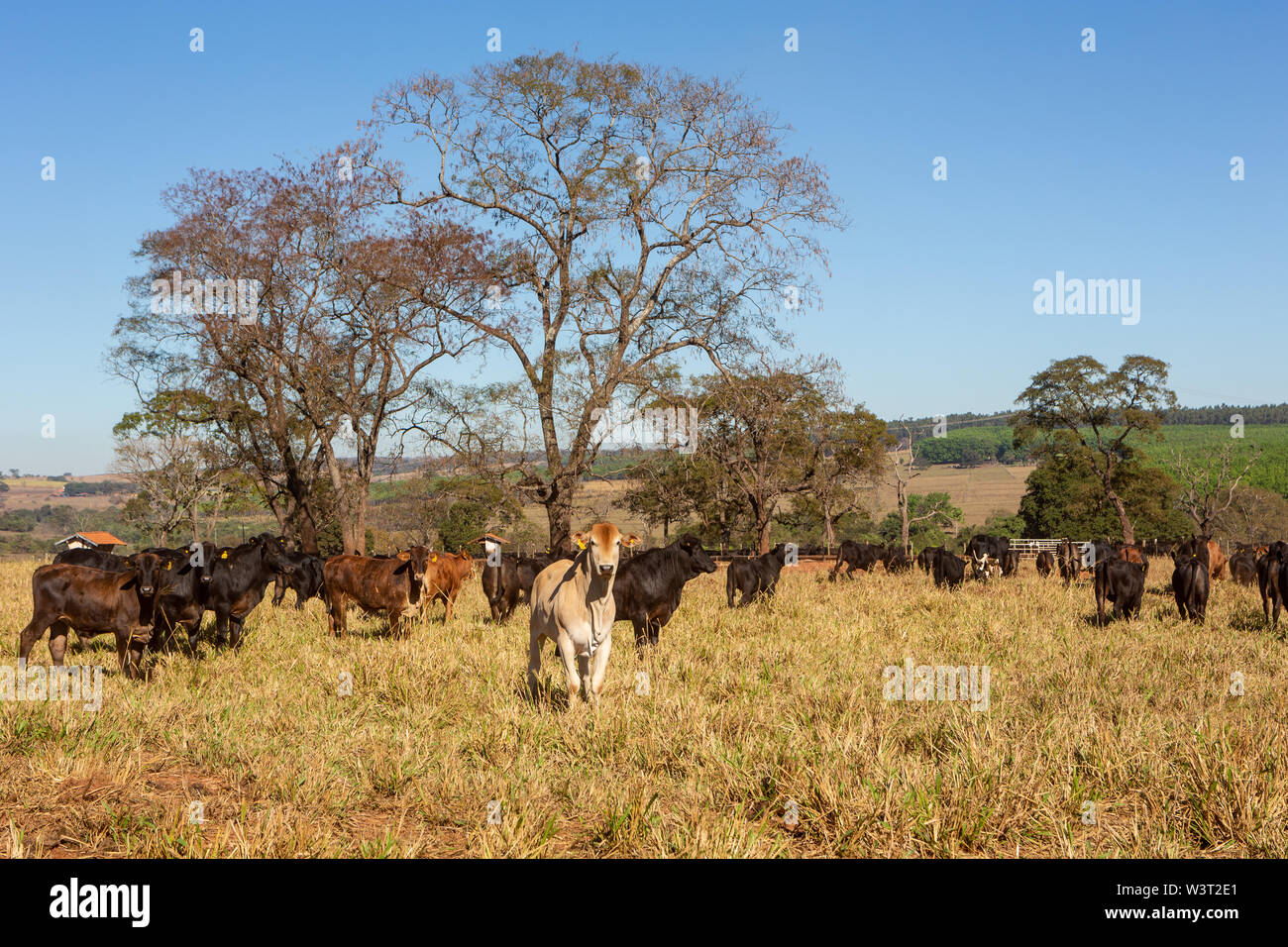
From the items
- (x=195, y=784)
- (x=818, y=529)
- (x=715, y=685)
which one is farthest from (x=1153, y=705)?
(x=818, y=529)

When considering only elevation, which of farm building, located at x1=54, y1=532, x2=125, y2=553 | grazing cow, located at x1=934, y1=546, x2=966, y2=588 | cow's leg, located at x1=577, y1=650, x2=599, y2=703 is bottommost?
grazing cow, located at x1=934, y1=546, x2=966, y2=588

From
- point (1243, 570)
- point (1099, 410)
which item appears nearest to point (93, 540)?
point (1243, 570)

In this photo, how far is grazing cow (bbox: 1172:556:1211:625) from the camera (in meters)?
12.2

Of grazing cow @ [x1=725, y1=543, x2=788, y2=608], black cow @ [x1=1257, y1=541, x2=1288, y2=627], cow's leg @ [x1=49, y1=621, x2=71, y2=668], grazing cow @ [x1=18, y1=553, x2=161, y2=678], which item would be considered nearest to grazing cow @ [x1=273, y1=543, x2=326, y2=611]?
cow's leg @ [x1=49, y1=621, x2=71, y2=668]

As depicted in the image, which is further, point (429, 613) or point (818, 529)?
point (818, 529)

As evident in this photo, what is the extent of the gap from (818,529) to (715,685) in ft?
179

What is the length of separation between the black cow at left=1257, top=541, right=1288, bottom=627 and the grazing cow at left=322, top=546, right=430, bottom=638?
11185mm

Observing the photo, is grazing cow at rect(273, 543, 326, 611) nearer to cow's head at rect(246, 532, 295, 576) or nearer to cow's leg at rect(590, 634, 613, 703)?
cow's head at rect(246, 532, 295, 576)

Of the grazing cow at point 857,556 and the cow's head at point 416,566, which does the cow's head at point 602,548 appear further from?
the grazing cow at point 857,556

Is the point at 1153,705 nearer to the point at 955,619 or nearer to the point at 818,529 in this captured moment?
the point at 955,619

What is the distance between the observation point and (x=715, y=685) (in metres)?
8.23

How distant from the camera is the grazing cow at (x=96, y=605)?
8602 mm

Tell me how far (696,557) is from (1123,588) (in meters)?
6.19

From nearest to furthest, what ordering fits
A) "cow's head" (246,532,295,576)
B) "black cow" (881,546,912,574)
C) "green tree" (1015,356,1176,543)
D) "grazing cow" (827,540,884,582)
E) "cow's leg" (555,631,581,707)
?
"cow's leg" (555,631,581,707), "cow's head" (246,532,295,576), "grazing cow" (827,540,884,582), "black cow" (881,546,912,574), "green tree" (1015,356,1176,543)
